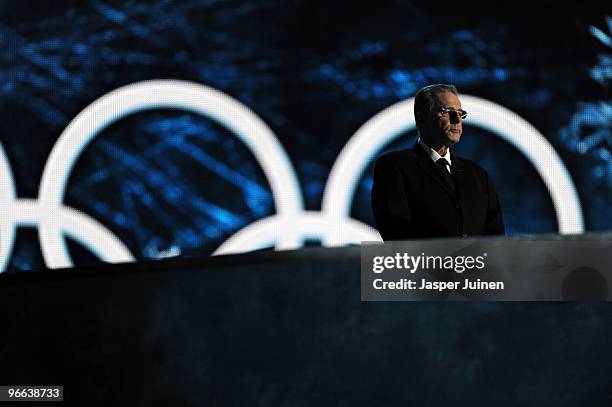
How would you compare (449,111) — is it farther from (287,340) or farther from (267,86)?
(267,86)

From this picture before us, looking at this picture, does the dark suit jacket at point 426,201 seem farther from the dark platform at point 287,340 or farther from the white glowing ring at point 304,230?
the white glowing ring at point 304,230

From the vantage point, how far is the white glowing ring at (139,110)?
5.45 m

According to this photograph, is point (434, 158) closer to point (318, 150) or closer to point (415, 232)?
point (415, 232)

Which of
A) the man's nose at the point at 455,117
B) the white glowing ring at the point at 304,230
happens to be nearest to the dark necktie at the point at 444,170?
the man's nose at the point at 455,117

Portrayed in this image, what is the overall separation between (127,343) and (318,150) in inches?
153

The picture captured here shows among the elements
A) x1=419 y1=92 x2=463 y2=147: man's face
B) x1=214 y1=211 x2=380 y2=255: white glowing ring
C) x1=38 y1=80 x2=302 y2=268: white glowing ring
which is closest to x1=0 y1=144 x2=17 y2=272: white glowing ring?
x1=38 y1=80 x2=302 y2=268: white glowing ring

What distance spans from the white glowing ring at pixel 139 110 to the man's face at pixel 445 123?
11.5 feet

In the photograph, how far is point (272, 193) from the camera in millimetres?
5488

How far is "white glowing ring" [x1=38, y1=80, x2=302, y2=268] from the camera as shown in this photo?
5453 mm

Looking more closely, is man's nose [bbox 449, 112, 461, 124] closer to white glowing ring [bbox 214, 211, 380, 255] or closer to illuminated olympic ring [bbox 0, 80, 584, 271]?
illuminated olympic ring [bbox 0, 80, 584, 271]

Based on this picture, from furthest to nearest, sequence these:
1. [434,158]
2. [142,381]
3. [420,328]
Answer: [434,158]
[142,381]
[420,328]

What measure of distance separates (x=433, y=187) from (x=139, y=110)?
13.5ft

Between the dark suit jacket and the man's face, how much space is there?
79 millimetres

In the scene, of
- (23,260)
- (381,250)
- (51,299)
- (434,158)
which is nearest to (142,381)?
(51,299)
